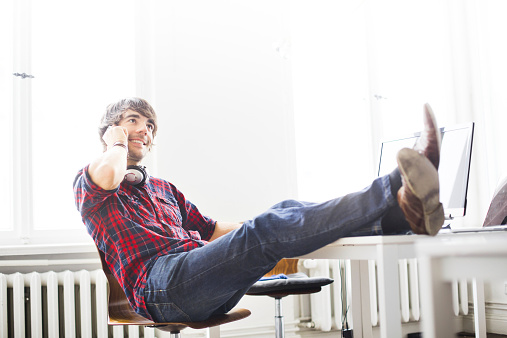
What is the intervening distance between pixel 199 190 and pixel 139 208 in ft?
3.34

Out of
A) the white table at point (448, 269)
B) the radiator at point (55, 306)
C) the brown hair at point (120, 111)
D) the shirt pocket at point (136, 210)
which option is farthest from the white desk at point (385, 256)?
the radiator at point (55, 306)

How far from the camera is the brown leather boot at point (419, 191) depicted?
125 cm

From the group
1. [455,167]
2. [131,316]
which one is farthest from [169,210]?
[455,167]

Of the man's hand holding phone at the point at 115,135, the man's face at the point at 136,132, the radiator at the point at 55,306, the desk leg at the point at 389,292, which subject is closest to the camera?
the desk leg at the point at 389,292

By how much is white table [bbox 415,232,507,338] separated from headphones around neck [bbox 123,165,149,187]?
4.57 ft

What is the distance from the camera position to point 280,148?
315cm

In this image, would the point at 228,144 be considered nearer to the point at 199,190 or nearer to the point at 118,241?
the point at 199,190

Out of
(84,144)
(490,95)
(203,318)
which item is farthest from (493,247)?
(490,95)

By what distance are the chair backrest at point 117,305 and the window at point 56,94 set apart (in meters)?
1.04

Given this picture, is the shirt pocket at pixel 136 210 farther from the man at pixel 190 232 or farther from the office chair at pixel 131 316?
the office chair at pixel 131 316

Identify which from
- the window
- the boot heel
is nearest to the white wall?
the window

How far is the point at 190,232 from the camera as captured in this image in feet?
7.13

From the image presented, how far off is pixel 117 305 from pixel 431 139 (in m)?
1.13

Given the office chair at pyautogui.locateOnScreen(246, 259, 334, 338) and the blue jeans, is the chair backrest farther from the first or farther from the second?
the office chair at pyautogui.locateOnScreen(246, 259, 334, 338)
